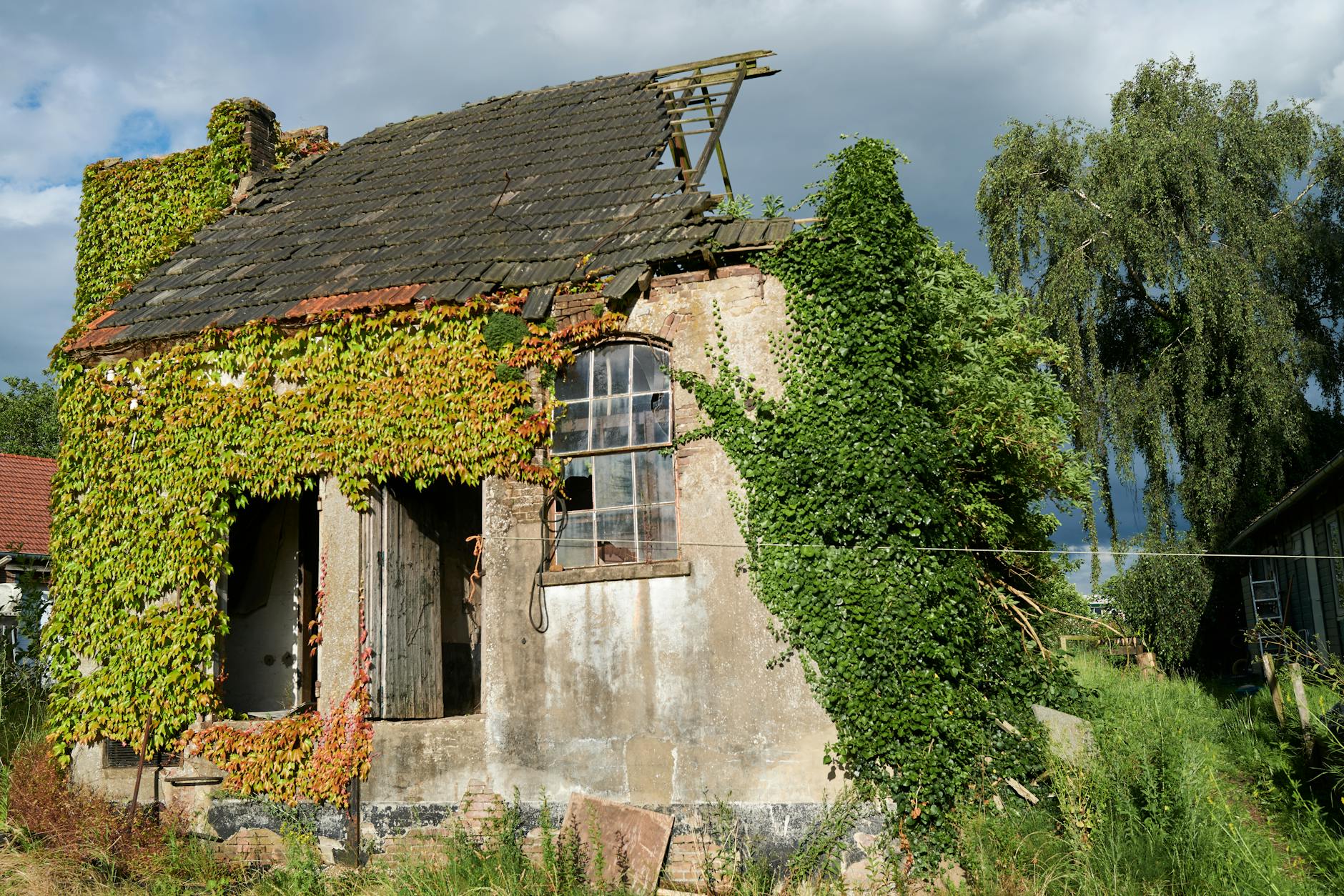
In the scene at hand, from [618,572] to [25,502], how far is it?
21924mm

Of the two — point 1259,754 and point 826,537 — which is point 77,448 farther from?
point 1259,754

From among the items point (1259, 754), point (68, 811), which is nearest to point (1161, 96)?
point (1259, 754)

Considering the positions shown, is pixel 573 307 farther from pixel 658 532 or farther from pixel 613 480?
pixel 658 532

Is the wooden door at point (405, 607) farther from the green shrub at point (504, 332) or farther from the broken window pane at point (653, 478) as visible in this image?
the broken window pane at point (653, 478)

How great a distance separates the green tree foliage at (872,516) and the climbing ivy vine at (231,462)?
1.87 metres

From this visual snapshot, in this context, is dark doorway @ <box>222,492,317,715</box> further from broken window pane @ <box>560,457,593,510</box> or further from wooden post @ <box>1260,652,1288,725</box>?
wooden post @ <box>1260,652,1288,725</box>

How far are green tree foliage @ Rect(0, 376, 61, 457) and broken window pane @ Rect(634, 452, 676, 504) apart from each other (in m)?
Answer: 36.7

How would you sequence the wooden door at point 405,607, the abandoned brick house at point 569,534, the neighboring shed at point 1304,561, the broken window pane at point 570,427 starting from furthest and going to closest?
the neighboring shed at point 1304,561
the wooden door at point 405,607
the broken window pane at point 570,427
the abandoned brick house at point 569,534

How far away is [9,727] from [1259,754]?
1360cm

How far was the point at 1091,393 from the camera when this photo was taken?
19562 millimetres

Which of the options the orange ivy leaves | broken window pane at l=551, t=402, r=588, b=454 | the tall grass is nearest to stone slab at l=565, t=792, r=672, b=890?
the orange ivy leaves

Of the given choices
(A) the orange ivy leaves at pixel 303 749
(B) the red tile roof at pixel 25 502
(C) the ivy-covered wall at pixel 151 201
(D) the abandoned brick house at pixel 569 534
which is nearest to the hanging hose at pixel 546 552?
(D) the abandoned brick house at pixel 569 534

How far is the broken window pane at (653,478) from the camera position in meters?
8.98

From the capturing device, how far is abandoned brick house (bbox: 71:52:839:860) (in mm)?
8367
